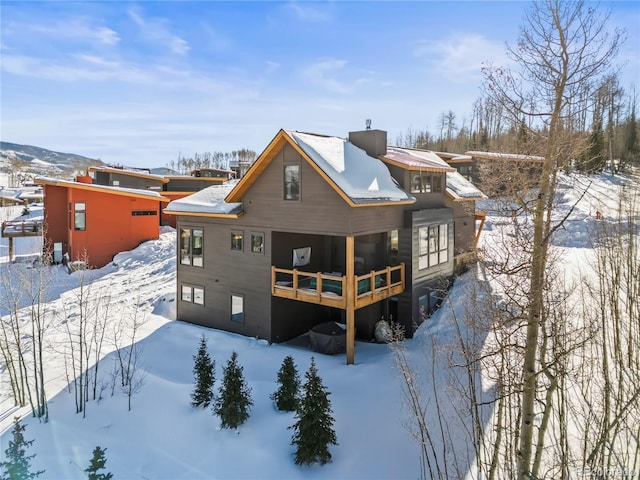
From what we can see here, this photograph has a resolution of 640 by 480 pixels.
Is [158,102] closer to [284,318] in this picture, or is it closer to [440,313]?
[284,318]

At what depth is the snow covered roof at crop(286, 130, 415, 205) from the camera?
13.6 m

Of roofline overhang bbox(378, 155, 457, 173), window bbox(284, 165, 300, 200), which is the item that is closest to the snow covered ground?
roofline overhang bbox(378, 155, 457, 173)

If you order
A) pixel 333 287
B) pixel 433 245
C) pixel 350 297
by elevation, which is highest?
pixel 433 245

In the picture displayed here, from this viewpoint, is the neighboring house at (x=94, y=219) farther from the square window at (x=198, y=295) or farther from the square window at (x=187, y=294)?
the square window at (x=198, y=295)

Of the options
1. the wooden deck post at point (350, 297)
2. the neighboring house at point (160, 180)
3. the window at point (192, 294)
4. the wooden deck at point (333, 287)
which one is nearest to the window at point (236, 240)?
the wooden deck at point (333, 287)

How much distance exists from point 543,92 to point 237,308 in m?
13.2

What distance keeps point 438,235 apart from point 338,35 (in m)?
9.18

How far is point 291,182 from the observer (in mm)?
14867

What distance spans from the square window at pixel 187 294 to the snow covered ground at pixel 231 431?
2126 mm

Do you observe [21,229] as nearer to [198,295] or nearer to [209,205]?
[198,295]

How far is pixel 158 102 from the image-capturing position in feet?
57.1

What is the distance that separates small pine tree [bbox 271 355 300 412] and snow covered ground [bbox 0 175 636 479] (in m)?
0.27

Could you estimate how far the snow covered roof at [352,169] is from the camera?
13586mm

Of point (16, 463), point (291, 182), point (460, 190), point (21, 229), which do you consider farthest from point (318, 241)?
point (21, 229)
